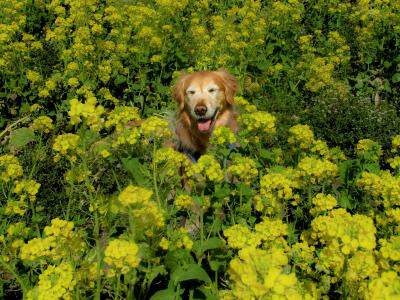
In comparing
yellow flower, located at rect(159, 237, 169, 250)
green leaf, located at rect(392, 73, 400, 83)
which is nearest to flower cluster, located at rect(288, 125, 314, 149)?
yellow flower, located at rect(159, 237, 169, 250)

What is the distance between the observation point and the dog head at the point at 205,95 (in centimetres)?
486

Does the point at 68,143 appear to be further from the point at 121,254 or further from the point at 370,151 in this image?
Answer: the point at 370,151

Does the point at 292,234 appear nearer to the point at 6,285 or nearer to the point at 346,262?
the point at 346,262

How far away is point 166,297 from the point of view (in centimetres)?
221

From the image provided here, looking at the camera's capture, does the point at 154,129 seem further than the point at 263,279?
Yes

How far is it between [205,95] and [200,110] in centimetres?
30

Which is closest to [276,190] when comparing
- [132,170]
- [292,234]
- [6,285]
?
[292,234]

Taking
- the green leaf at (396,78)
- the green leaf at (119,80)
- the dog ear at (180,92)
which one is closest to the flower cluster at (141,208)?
the dog ear at (180,92)

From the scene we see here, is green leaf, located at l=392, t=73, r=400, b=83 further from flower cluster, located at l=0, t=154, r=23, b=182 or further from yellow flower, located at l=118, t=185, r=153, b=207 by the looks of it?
yellow flower, located at l=118, t=185, r=153, b=207

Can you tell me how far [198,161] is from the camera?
267 cm

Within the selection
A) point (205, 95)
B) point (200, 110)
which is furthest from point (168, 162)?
point (205, 95)

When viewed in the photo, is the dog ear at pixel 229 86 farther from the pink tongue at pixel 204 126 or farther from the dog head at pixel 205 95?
the pink tongue at pixel 204 126

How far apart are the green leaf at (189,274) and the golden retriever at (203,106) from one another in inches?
107

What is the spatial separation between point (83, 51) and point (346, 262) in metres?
4.95
